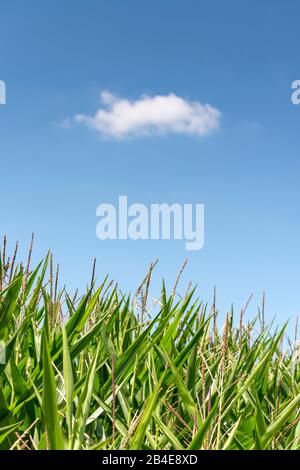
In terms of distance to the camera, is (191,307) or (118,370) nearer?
(118,370)

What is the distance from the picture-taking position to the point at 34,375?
1514 millimetres

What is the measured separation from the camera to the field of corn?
3.50 feet

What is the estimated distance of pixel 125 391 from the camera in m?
1.62

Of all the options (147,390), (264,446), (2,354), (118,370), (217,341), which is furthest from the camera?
(217,341)

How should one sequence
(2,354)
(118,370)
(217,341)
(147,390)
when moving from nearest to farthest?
1. (2,354)
2. (118,370)
3. (147,390)
4. (217,341)

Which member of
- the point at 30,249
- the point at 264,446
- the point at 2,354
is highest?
the point at 30,249

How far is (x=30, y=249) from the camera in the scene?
2.19 metres

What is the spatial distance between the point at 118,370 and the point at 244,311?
2.62ft

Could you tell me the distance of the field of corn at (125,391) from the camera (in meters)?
1.07

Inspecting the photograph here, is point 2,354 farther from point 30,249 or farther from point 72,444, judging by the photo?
point 30,249
